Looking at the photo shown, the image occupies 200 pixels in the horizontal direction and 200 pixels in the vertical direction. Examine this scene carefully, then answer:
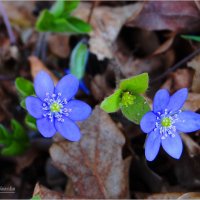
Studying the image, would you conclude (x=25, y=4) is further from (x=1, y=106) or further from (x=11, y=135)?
(x=11, y=135)

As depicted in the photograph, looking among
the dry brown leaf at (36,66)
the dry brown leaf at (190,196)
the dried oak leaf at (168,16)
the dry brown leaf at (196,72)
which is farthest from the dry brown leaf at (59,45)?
the dry brown leaf at (190,196)

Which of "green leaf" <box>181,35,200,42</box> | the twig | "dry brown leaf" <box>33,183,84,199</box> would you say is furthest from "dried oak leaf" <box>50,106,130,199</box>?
"green leaf" <box>181,35,200,42</box>

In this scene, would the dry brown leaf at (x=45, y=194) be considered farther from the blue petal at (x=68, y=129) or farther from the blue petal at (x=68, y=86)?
the blue petal at (x=68, y=86)

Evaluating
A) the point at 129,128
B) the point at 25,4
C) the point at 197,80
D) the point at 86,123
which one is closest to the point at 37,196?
the point at 86,123

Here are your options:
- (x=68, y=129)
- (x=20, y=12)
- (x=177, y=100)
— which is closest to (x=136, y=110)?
(x=177, y=100)

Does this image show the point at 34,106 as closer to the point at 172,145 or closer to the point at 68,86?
the point at 68,86
